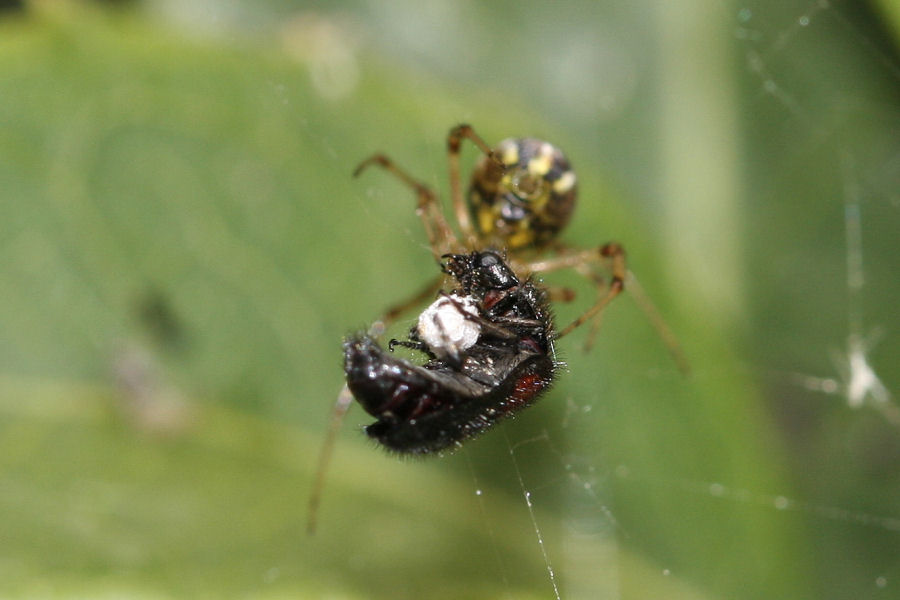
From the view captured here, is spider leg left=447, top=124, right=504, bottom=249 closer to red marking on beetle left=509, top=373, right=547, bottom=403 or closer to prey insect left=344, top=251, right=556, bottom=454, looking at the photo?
prey insect left=344, top=251, right=556, bottom=454

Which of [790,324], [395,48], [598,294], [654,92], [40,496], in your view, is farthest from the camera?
[395,48]

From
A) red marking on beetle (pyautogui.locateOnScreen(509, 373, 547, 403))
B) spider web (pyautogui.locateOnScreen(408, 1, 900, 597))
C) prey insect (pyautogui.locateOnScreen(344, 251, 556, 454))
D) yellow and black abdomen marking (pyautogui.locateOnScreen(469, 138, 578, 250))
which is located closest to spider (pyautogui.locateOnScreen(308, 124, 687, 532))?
yellow and black abdomen marking (pyautogui.locateOnScreen(469, 138, 578, 250))

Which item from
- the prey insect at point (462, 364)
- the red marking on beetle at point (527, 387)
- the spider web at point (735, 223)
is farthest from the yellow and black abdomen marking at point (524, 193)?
the red marking on beetle at point (527, 387)

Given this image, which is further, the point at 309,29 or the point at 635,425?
the point at 309,29

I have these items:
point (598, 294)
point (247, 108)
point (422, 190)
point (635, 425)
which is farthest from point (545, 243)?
point (247, 108)

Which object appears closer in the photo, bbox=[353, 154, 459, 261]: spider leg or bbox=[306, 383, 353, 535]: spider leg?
bbox=[306, 383, 353, 535]: spider leg

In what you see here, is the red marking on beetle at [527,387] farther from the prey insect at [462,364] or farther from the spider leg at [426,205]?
the spider leg at [426,205]

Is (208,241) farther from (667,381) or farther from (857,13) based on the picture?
(857,13)
